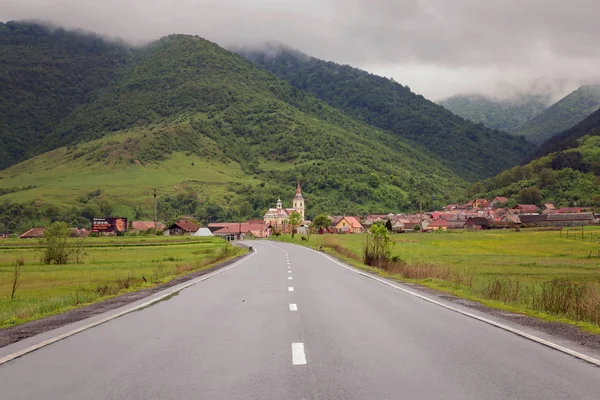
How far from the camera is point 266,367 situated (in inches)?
316

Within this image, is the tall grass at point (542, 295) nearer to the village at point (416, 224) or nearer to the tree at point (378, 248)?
the tree at point (378, 248)

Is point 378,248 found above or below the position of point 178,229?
below

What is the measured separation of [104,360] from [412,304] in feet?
30.4

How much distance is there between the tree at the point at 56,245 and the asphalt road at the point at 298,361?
139 ft

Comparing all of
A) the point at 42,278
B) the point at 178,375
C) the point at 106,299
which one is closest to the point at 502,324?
the point at 178,375

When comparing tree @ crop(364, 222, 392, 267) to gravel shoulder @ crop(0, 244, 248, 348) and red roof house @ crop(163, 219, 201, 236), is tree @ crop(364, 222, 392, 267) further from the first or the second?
red roof house @ crop(163, 219, 201, 236)

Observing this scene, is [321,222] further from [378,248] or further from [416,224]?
[378,248]

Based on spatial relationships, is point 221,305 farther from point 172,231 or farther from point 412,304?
point 172,231

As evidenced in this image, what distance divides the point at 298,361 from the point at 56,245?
49.1m

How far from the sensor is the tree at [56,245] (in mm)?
52250

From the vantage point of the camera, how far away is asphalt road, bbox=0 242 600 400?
6773 mm

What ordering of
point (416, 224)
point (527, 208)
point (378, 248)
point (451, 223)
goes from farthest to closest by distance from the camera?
point (527, 208) → point (451, 223) → point (416, 224) → point (378, 248)

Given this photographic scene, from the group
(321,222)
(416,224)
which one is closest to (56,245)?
(321,222)

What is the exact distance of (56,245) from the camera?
52500mm
